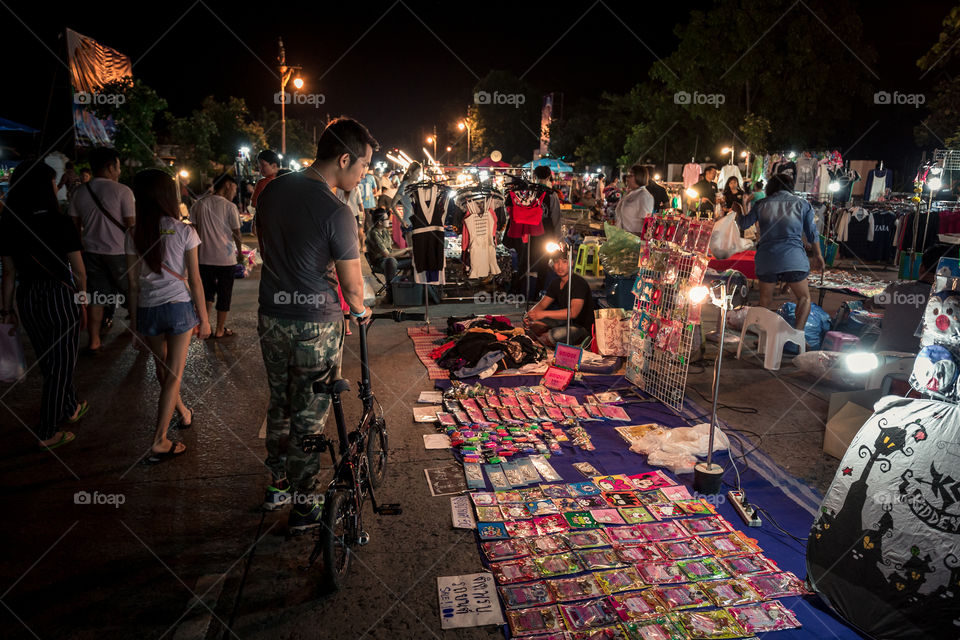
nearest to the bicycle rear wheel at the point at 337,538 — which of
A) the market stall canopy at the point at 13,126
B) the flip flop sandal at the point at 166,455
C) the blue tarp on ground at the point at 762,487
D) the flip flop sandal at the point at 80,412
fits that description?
the blue tarp on ground at the point at 762,487

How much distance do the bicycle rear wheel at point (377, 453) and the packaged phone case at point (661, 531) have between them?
177cm

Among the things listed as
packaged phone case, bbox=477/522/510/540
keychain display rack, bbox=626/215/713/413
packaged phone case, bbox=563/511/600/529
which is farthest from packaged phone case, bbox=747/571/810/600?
keychain display rack, bbox=626/215/713/413

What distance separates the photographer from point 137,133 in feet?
39.9

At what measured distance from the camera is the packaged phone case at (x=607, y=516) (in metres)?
3.69

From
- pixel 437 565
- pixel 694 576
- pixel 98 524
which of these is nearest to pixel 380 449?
pixel 437 565

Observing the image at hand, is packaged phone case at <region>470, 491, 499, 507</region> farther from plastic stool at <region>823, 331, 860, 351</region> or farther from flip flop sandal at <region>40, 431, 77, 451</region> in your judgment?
plastic stool at <region>823, 331, 860, 351</region>

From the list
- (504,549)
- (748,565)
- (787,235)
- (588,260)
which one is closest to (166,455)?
(504,549)

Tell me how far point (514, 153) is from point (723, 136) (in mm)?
46354

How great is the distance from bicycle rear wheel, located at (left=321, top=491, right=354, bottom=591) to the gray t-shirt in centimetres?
102

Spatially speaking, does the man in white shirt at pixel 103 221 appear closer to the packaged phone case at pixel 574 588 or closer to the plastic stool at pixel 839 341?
the packaged phone case at pixel 574 588

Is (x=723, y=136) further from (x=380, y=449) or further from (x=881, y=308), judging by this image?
(x=380, y=449)

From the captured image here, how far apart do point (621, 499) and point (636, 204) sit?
6.43 metres

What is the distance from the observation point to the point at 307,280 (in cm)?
313

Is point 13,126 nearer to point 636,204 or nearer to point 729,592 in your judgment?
point 636,204
